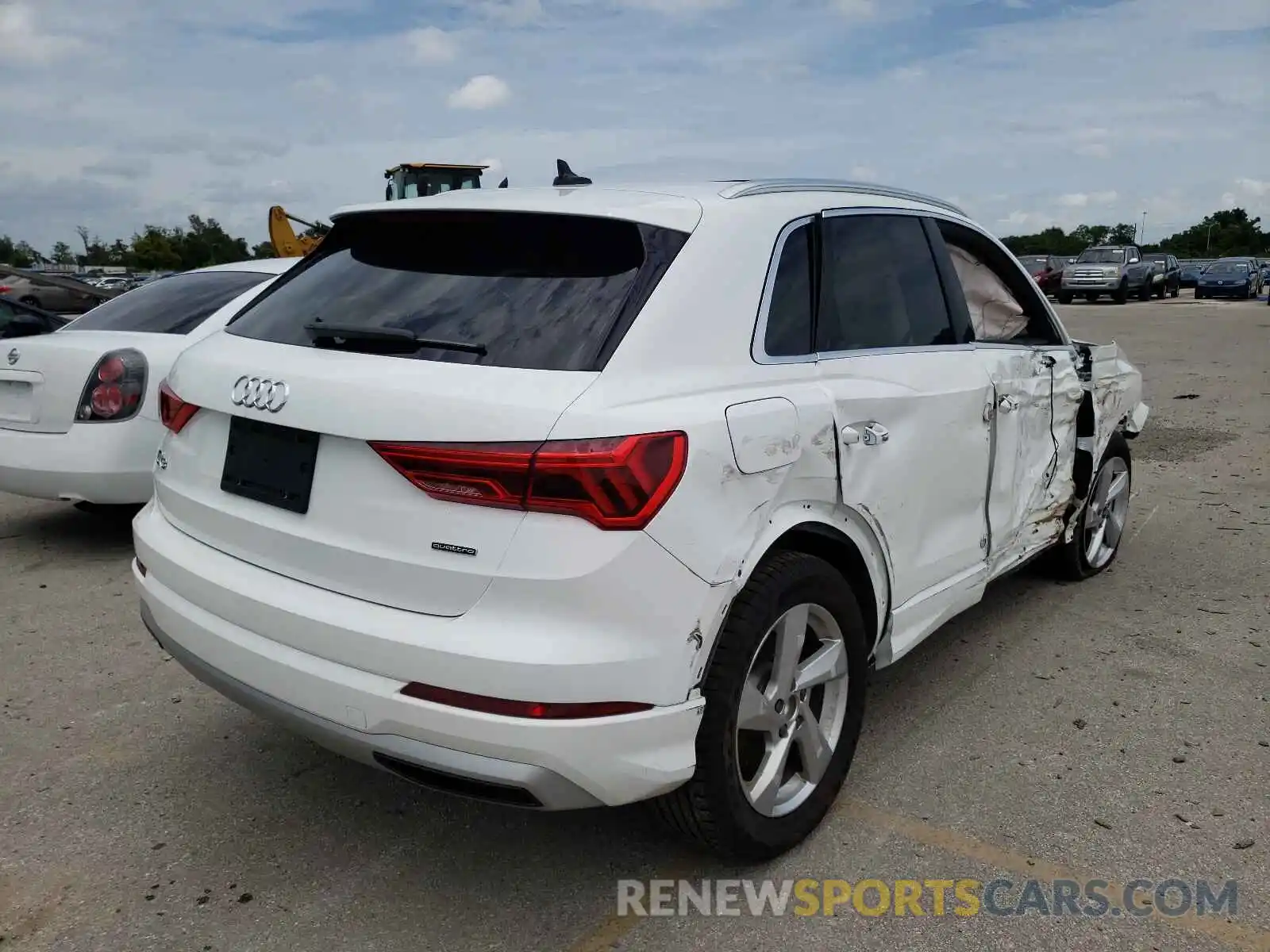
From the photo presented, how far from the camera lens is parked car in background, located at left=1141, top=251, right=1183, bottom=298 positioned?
3675 cm

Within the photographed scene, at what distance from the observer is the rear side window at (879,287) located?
121 inches

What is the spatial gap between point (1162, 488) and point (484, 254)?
6189 mm

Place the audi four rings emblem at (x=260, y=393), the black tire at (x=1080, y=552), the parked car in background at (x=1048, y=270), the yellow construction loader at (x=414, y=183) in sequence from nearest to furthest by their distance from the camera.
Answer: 1. the audi four rings emblem at (x=260, y=393)
2. the black tire at (x=1080, y=552)
3. the yellow construction loader at (x=414, y=183)
4. the parked car in background at (x=1048, y=270)

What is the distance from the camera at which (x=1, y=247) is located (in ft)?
292

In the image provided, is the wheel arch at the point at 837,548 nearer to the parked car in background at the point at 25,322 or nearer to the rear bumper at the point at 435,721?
the rear bumper at the point at 435,721

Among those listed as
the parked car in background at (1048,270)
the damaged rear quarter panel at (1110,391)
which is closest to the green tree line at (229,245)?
the parked car in background at (1048,270)

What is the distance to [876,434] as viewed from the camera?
118 inches

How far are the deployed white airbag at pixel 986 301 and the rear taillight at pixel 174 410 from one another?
2652mm

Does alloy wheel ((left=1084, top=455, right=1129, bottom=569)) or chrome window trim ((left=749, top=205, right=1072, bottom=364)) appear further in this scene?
alloy wheel ((left=1084, top=455, right=1129, bottom=569))

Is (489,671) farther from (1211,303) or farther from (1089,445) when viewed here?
(1211,303)

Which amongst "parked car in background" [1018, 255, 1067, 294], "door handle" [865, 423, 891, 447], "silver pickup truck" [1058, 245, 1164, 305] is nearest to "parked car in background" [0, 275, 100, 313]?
"door handle" [865, 423, 891, 447]

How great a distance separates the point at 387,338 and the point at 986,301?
264 centimetres

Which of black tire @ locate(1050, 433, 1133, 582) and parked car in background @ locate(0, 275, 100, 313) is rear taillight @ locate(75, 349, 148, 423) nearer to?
black tire @ locate(1050, 433, 1133, 582)

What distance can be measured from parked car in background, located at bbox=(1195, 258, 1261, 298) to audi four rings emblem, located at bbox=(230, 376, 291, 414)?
4119 centimetres
